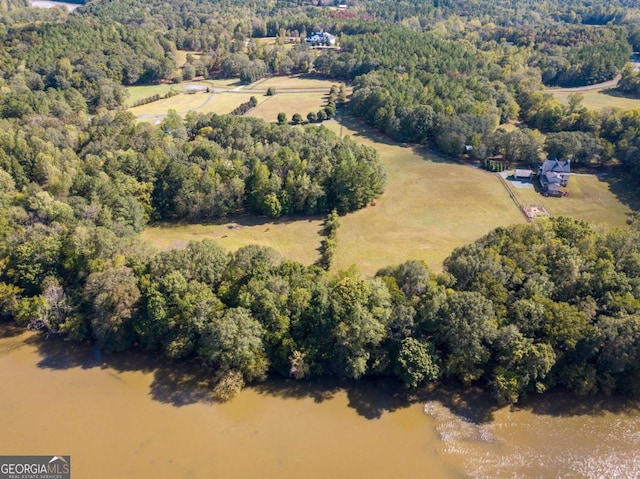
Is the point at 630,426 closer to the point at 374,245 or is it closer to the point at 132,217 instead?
the point at 374,245

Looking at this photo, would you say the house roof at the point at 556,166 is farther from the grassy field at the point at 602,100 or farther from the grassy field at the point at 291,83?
the grassy field at the point at 291,83

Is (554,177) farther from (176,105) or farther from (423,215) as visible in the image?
(176,105)

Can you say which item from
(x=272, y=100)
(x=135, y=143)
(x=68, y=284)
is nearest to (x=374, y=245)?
(x=68, y=284)

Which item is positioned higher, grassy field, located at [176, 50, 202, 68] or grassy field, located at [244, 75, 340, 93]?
grassy field, located at [176, 50, 202, 68]

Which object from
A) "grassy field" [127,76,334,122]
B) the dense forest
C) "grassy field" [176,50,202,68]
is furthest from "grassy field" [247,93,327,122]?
"grassy field" [176,50,202,68]

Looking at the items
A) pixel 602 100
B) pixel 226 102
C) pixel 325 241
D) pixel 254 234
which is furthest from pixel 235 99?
pixel 602 100

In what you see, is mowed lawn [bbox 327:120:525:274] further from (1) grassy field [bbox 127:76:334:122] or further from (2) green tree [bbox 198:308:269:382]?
(1) grassy field [bbox 127:76:334:122]

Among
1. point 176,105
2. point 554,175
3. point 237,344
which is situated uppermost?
point 176,105
